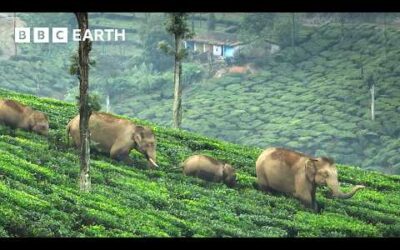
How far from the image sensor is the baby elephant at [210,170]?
1827 inches

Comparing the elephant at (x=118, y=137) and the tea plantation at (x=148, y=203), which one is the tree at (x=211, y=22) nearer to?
the tea plantation at (x=148, y=203)

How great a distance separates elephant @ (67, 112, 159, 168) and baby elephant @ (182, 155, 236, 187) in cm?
175

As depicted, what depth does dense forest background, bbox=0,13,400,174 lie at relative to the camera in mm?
104188

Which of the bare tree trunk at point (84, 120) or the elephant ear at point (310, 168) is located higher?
the bare tree trunk at point (84, 120)

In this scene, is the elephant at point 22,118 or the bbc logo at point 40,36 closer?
the elephant at point 22,118

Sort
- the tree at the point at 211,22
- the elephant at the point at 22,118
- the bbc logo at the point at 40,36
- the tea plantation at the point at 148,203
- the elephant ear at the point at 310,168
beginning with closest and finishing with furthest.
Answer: the tea plantation at the point at 148,203 < the elephant ear at the point at 310,168 < the elephant at the point at 22,118 < the bbc logo at the point at 40,36 < the tree at the point at 211,22

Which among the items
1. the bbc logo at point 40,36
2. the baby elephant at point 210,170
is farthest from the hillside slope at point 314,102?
the baby elephant at point 210,170

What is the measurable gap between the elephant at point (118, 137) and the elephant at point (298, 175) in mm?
5446

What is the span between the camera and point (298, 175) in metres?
44.9

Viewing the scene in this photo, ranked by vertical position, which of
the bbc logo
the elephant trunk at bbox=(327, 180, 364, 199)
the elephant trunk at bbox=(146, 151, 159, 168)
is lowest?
the elephant trunk at bbox=(327, 180, 364, 199)

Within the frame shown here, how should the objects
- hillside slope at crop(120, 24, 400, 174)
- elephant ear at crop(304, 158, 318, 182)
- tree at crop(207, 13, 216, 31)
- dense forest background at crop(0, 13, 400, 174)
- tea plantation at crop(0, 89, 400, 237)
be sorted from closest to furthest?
tea plantation at crop(0, 89, 400, 237), elephant ear at crop(304, 158, 318, 182), hillside slope at crop(120, 24, 400, 174), tree at crop(207, 13, 216, 31), dense forest background at crop(0, 13, 400, 174)

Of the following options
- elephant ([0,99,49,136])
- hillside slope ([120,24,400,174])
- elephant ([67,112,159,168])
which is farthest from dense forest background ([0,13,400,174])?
elephant ([67,112,159,168])

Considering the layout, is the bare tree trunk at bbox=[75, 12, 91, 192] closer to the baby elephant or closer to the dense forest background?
the baby elephant
